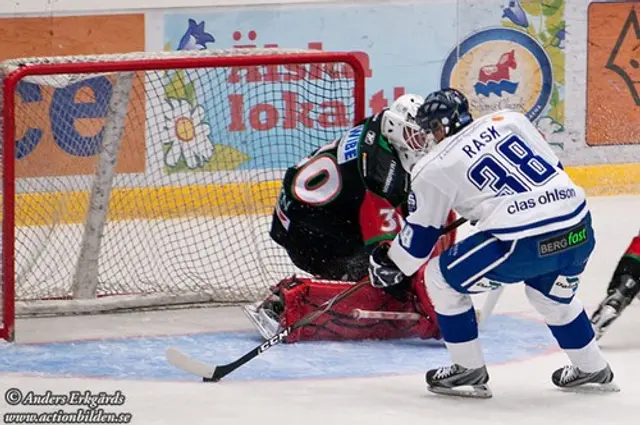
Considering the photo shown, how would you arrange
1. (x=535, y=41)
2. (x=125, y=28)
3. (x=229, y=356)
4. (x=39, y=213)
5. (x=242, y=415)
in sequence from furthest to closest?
(x=535, y=41)
(x=125, y=28)
(x=39, y=213)
(x=229, y=356)
(x=242, y=415)

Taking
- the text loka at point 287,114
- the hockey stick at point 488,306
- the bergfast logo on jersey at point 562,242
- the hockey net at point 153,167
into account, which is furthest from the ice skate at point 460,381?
the text loka at point 287,114

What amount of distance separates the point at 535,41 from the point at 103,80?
2.66m

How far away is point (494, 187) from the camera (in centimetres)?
445

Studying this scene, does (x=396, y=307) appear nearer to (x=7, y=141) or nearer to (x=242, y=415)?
(x=242, y=415)

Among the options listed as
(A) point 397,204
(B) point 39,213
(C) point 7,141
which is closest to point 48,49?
(B) point 39,213

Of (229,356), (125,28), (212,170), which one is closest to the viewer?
(229,356)

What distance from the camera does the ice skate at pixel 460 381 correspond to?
4.64m

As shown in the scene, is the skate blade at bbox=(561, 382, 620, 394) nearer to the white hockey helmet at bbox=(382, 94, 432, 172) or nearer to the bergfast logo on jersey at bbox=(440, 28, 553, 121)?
the white hockey helmet at bbox=(382, 94, 432, 172)

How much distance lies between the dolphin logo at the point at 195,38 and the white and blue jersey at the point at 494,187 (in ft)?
10.2

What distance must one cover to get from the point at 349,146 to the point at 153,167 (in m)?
1.36

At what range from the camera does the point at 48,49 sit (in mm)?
7266

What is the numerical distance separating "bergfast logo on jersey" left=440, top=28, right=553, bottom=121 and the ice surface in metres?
2.28

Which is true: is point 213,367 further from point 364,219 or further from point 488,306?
point 488,306

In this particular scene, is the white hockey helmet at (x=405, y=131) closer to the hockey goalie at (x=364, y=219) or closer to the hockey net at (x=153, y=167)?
the hockey goalie at (x=364, y=219)
